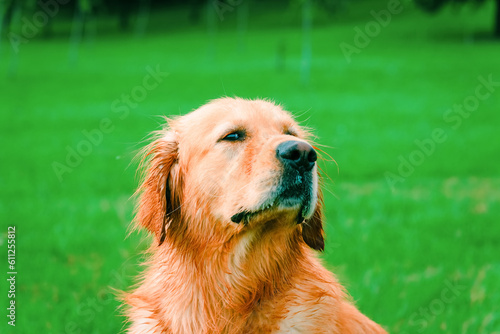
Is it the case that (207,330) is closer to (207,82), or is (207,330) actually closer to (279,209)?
(279,209)

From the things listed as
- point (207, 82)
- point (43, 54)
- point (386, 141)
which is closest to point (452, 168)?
Answer: point (386, 141)

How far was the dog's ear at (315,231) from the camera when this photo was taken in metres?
3.37

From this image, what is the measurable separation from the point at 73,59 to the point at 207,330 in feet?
128

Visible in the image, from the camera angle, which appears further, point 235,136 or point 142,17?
point 142,17

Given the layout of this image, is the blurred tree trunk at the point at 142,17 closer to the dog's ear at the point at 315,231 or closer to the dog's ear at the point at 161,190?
the dog's ear at the point at 161,190

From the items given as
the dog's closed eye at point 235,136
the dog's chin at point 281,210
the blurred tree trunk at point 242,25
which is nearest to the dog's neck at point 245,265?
the dog's chin at point 281,210

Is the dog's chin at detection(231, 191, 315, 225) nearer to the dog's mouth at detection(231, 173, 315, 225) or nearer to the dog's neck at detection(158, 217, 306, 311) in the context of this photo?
the dog's mouth at detection(231, 173, 315, 225)

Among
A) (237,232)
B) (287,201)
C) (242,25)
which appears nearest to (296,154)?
(287,201)

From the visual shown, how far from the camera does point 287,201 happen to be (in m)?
2.84

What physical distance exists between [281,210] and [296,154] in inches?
13.0

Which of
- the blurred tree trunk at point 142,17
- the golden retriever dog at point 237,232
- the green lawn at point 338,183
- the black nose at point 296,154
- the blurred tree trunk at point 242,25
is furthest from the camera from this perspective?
the blurred tree trunk at point 142,17

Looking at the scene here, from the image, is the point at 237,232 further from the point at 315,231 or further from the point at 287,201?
the point at 315,231

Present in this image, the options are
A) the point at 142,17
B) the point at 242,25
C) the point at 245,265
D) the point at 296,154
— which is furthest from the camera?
the point at 142,17

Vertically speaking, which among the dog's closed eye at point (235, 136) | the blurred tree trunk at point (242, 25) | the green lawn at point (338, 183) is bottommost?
the green lawn at point (338, 183)
